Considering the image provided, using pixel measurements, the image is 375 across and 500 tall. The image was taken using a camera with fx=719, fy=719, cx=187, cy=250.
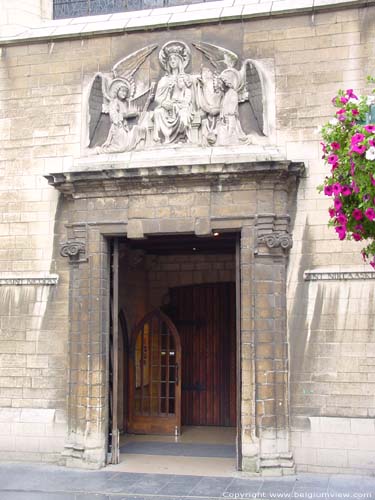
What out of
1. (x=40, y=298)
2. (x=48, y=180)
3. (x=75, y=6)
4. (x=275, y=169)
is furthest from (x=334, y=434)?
(x=75, y=6)

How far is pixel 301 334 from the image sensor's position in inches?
378

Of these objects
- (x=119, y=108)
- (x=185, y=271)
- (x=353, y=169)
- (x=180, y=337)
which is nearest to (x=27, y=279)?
(x=119, y=108)

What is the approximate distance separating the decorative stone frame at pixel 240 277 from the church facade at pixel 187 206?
21mm

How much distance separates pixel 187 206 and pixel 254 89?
1903 millimetres

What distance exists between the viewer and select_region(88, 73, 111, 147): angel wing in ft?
34.5

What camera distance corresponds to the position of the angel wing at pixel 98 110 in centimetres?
1051

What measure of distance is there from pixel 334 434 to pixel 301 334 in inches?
53.2

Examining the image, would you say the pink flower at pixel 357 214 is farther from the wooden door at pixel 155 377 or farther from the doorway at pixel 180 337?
the wooden door at pixel 155 377

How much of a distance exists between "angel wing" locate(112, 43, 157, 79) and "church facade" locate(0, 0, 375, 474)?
20 millimetres

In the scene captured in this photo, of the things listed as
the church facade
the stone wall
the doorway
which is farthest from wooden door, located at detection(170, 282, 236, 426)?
the church facade

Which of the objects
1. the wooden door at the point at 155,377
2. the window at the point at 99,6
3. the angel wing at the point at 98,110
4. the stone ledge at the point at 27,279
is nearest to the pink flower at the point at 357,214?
the angel wing at the point at 98,110

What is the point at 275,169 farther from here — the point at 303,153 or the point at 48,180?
the point at 48,180

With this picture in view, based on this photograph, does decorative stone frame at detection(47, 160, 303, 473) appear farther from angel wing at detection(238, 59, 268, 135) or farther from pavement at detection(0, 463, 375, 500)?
angel wing at detection(238, 59, 268, 135)

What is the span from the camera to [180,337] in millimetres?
13891
